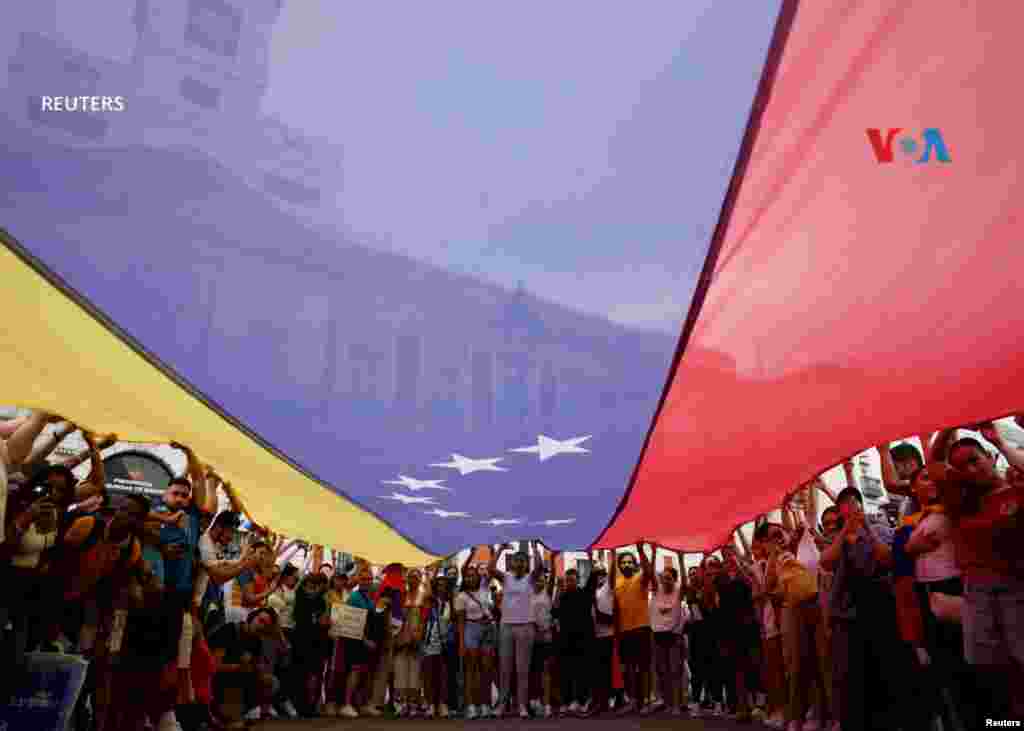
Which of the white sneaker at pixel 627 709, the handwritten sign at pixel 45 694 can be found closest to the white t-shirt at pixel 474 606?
the white sneaker at pixel 627 709

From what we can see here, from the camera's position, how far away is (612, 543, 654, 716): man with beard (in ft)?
22.5

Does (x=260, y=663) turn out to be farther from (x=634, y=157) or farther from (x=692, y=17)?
(x=692, y=17)

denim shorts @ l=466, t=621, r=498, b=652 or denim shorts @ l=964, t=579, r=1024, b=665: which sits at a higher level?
denim shorts @ l=466, t=621, r=498, b=652

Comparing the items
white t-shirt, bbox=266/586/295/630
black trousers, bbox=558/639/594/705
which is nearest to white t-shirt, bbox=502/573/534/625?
black trousers, bbox=558/639/594/705

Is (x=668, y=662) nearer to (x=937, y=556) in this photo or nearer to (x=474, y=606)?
(x=474, y=606)

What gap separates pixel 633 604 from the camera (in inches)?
271

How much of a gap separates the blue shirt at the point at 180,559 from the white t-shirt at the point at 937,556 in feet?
11.9

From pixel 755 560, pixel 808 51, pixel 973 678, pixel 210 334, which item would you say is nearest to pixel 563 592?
pixel 755 560

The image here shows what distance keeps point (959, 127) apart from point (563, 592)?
607 cm

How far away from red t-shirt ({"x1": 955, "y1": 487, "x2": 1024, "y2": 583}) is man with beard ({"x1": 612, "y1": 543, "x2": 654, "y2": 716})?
433 centimetres

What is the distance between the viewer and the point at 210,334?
3.07 metres

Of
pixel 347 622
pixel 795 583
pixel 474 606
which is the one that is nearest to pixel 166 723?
pixel 347 622

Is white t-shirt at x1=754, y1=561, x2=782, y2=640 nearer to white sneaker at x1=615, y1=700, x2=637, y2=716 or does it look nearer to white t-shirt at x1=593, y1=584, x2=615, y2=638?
white sneaker at x1=615, y1=700, x2=637, y2=716

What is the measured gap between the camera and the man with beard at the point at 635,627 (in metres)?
6.85
